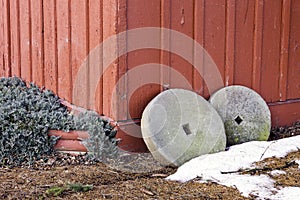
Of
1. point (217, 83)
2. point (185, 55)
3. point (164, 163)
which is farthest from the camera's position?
point (217, 83)

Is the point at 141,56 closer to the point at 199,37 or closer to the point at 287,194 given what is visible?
the point at 199,37

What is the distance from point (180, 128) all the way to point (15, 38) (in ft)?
8.42

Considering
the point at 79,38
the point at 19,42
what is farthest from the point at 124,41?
the point at 19,42

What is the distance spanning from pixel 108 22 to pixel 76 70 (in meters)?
0.73

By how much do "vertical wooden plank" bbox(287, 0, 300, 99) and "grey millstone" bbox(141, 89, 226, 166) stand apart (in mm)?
1488

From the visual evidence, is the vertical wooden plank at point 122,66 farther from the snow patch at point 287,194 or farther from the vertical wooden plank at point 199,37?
the snow patch at point 287,194

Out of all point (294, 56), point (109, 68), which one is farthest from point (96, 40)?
point (294, 56)

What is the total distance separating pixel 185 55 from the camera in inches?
188

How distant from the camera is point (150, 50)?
179 inches

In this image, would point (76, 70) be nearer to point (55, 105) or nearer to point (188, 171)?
point (55, 105)

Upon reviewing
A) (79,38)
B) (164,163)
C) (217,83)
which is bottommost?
(164,163)

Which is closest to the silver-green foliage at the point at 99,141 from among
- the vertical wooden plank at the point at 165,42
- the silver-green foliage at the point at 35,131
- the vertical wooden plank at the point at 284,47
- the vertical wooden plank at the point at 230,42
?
the silver-green foliage at the point at 35,131

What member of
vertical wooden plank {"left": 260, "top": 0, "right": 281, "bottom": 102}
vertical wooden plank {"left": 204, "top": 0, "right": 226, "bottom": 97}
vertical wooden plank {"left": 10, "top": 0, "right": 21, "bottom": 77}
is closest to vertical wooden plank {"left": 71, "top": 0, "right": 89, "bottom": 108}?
vertical wooden plank {"left": 204, "top": 0, "right": 226, "bottom": 97}

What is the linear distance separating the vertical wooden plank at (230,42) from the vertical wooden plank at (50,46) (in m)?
1.63
